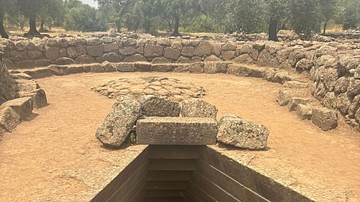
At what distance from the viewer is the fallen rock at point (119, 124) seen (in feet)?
18.5

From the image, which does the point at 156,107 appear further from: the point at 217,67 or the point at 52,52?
the point at 52,52

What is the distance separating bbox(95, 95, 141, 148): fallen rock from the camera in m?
5.65

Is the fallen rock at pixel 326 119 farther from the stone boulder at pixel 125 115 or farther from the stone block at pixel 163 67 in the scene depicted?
the stone block at pixel 163 67

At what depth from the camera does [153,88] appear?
9.88 m

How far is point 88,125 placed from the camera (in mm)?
6926

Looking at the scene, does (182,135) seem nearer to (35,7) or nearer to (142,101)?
(142,101)

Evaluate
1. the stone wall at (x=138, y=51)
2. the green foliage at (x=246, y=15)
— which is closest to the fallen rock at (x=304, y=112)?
the stone wall at (x=138, y=51)

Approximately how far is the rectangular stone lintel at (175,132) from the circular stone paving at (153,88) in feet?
10.8

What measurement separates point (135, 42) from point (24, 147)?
348 inches

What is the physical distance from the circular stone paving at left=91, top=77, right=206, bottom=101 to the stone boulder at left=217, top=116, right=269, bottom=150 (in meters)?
3.58

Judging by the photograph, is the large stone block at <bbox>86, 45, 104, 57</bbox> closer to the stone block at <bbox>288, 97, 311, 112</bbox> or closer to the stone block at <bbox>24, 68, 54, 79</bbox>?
the stone block at <bbox>24, 68, 54, 79</bbox>

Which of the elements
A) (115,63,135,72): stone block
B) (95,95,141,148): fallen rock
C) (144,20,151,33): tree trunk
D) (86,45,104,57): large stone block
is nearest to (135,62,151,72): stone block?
(115,63,135,72): stone block

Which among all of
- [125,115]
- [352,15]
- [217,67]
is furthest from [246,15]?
[352,15]

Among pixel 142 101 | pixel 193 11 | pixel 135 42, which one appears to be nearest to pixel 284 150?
pixel 142 101
